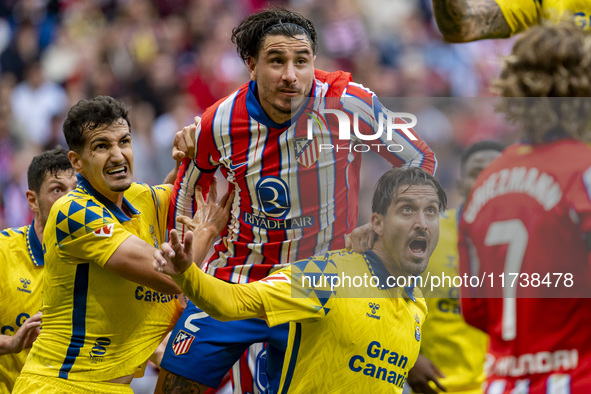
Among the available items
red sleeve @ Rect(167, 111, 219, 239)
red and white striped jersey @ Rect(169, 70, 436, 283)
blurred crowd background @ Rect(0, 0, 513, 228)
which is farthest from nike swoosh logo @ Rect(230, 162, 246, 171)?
blurred crowd background @ Rect(0, 0, 513, 228)

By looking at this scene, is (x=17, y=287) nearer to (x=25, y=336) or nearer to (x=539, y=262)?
(x=25, y=336)

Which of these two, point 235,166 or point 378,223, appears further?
point 235,166

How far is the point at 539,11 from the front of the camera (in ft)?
16.0

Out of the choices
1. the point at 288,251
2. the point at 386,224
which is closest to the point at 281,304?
the point at 386,224

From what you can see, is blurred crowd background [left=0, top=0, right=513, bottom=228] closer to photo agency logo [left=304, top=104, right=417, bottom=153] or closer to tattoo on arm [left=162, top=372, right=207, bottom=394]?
tattoo on arm [left=162, top=372, right=207, bottom=394]

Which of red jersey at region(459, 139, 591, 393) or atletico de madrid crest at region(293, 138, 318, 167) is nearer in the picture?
red jersey at region(459, 139, 591, 393)

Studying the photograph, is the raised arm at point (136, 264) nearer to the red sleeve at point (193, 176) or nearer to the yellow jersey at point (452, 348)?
the red sleeve at point (193, 176)

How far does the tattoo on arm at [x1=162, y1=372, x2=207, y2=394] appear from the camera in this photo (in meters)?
4.97

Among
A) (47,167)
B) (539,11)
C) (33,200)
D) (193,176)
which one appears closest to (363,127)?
(193,176)

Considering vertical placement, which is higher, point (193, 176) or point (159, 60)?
point (159, 60)

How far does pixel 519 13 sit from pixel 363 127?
1.11 m

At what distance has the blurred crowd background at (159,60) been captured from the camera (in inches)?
443

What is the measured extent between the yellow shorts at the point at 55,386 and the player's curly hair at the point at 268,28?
2.05 m

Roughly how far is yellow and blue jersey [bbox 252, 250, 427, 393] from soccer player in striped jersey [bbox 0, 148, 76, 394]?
2.03 metres
